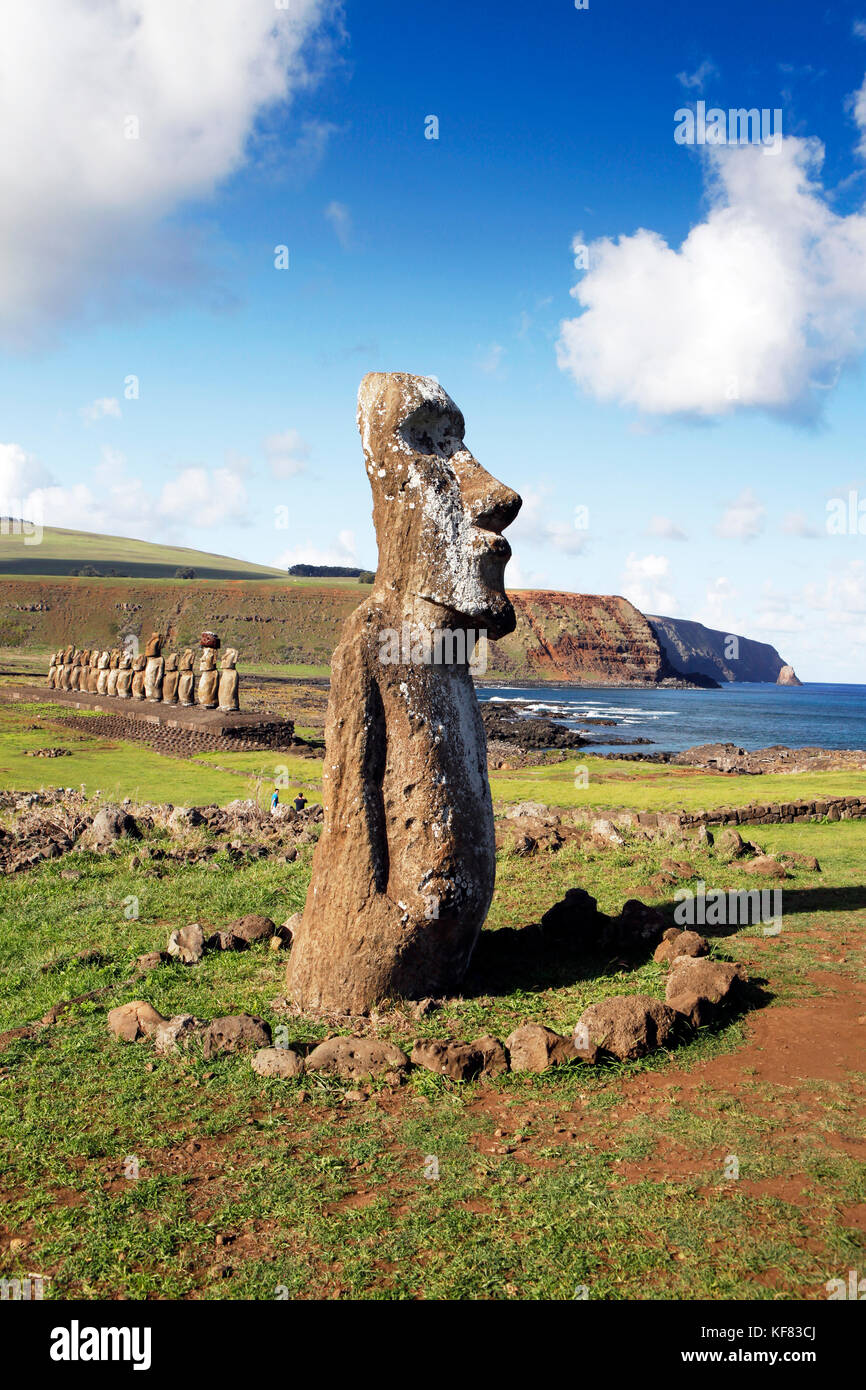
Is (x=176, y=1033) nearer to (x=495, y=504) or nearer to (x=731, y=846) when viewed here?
(x=495, y=504)

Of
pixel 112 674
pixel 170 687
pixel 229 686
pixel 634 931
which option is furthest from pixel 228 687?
pixel 634 931

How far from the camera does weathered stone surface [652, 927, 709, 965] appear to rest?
28.7ft

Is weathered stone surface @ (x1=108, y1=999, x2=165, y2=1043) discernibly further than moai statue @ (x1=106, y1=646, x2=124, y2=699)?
No

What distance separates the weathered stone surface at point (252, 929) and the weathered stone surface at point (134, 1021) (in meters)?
2.11

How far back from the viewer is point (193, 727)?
111 feet

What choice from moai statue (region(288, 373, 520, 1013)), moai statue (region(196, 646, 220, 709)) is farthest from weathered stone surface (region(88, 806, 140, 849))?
moai statue (region(196, 646, 220, 709))

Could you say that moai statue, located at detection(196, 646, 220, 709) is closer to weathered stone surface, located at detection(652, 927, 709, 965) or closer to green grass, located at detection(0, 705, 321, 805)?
green grass, located at detection(0, 705, 321, 805)

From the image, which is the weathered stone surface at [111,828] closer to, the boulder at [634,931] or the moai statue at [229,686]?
the boulder at [634,931]

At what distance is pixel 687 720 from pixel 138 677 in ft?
199

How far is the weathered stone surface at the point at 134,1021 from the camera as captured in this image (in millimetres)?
7293

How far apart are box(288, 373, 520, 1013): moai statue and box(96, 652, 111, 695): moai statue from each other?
40841mm

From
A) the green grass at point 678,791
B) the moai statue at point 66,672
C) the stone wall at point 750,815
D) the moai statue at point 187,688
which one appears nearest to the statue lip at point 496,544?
the stone wall at point 750,815

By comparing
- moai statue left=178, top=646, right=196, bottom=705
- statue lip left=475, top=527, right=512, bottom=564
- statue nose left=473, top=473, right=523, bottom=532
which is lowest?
moai statue left=178, top=646, right=196, bottom=705

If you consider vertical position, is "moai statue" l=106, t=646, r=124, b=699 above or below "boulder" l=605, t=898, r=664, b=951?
above
